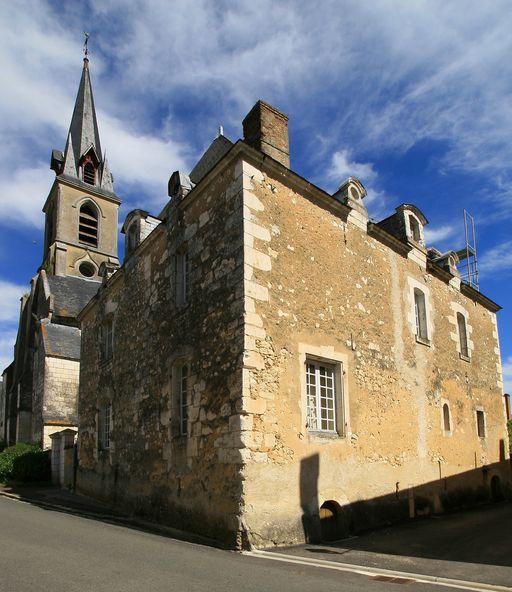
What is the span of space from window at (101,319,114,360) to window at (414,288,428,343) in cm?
746

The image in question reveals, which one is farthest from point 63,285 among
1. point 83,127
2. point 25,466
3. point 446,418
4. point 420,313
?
point 446,418

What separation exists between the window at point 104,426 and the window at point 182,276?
422 cm

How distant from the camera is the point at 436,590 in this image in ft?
17.1

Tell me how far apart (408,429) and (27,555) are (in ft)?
24.3

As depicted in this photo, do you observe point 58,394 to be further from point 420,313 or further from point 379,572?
point 379,572

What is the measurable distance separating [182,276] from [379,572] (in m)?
6.21

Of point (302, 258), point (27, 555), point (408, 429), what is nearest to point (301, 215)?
point (302, 258)

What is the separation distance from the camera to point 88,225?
35.4m

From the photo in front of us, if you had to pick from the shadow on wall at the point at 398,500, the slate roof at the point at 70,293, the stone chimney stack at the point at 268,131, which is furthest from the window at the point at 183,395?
the slate roof at the point at 70,293

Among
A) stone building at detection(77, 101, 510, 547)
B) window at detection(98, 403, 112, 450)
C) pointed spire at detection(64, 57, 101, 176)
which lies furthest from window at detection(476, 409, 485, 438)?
pointed spire at detection(64, 57, 101, 176)

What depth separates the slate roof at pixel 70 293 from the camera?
2606 centimetres

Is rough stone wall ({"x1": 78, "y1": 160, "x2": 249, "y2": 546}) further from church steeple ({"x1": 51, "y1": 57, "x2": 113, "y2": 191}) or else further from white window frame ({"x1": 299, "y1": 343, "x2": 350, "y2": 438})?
church steeple ({"x1": 51, "y1": 57, "x2": 113, "y2": 191})

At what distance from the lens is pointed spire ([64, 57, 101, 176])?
3700cm

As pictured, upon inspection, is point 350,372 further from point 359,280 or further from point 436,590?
point 436,590
